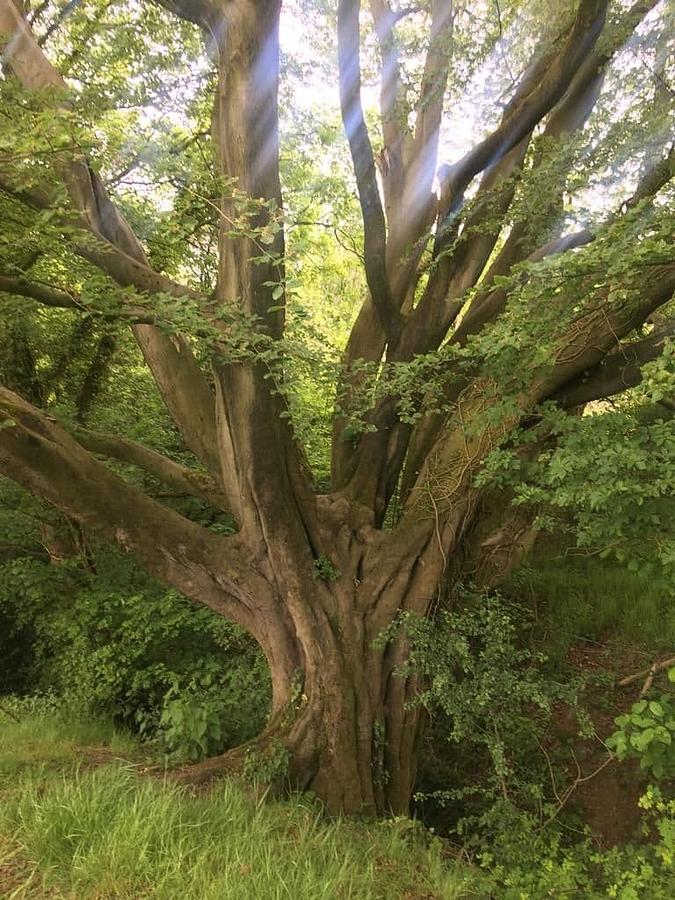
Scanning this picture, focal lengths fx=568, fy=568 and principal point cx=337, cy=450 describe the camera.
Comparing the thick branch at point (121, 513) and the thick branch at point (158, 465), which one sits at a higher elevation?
the thick branch at point (158, 465)

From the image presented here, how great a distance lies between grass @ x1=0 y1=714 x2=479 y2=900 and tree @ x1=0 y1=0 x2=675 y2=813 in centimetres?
79

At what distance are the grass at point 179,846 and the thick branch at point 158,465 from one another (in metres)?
2.26

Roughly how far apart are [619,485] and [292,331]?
2.71m

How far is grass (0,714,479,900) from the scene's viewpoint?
2.13 meters

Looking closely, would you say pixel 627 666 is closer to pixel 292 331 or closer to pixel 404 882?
pixel 404 882

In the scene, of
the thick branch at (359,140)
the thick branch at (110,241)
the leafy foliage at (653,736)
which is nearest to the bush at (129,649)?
the thick branch at (110,241)

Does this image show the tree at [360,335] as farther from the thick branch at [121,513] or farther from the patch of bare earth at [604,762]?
the patch of bare earth at [604,762]

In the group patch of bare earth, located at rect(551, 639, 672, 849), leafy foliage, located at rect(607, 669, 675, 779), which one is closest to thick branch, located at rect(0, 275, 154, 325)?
leafy foliage, located at rect(607, 669, 675, 779)

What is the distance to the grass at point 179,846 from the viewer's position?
6.98 feet

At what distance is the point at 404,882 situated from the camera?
2.73 metres

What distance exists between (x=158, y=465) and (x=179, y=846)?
337 centimetres

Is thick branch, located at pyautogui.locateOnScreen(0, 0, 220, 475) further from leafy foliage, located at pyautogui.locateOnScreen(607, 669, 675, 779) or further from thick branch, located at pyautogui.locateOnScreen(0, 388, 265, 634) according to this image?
leafy foliage, located at pyautogui.locateOnScreen(607, 669, 675, 779)

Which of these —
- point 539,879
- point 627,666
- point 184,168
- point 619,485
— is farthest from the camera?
point 627,666

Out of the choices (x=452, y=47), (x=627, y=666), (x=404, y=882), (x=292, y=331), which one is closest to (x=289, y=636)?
(x=404, y=882)
